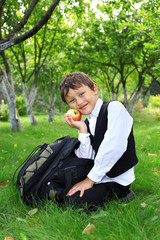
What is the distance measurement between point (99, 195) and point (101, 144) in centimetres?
56

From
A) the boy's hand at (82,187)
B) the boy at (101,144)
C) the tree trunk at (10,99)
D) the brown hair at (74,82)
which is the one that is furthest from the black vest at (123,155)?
the tree trunk at (10,99)

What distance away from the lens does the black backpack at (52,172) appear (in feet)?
7.86

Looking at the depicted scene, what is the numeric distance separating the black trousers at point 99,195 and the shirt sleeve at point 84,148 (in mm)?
374

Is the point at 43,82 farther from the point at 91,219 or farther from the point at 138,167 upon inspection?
the point at 91,219

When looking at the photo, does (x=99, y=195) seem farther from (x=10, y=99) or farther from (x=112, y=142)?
(x=10, y=99)

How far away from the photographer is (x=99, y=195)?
2398 mm

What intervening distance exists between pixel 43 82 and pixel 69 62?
5.77 metres

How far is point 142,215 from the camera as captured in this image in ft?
6.76

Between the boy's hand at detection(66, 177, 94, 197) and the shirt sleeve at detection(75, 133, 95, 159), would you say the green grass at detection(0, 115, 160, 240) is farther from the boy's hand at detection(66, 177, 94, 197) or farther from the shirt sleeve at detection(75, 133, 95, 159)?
the shirt sleeve at detection(75, 133, 95, 159)

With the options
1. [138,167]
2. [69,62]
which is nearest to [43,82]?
[69,62]

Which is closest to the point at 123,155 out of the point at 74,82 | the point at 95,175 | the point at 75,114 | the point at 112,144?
the point at 112,144

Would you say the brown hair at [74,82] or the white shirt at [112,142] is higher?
the brown hair at [74,82]

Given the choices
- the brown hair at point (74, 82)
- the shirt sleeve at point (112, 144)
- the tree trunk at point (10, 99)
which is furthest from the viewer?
the tree trunk at point (10, 99)

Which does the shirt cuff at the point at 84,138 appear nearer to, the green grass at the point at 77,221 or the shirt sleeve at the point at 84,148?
the shirt sleeve at the point at 84,148
